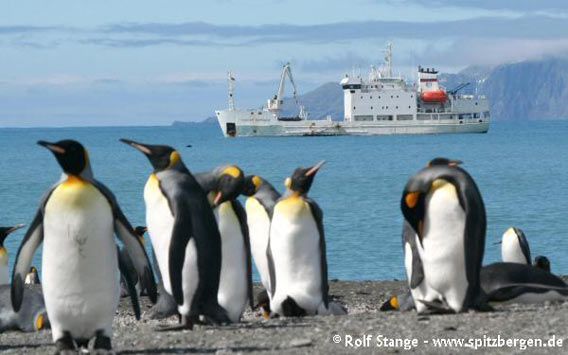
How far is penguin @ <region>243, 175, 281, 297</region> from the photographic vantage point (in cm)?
950

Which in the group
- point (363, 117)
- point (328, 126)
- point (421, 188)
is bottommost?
point (328, 126)

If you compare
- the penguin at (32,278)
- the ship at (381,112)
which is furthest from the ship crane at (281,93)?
the penguin at (32,278)

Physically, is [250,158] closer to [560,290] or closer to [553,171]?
[553,171]

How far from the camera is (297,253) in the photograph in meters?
8.59

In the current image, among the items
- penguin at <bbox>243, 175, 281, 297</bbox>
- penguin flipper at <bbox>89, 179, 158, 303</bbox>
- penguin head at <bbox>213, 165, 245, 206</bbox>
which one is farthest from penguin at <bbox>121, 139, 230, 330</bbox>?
penguin at <bbox>243, 175, 281, 297</bbox>

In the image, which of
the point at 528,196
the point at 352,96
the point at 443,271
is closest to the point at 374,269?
the point at 443,271

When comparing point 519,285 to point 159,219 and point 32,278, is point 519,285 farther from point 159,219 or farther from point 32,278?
point 32,278

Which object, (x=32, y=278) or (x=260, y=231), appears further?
(x=32, y=278)

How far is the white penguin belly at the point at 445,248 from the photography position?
24.9 feet

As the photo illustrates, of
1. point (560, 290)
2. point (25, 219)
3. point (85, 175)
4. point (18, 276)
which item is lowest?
point (25, 219)

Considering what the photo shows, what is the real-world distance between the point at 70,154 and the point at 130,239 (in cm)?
57

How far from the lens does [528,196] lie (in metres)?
38.9

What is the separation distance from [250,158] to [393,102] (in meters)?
23.4

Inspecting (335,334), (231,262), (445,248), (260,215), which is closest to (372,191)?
(260,215)
